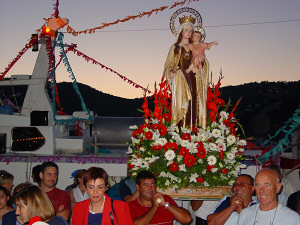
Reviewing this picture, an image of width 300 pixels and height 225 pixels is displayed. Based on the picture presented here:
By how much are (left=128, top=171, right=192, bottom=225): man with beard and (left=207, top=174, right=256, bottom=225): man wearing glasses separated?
319 mm

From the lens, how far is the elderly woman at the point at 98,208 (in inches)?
148

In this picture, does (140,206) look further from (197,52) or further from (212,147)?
(197,52)

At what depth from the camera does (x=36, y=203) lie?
3.41 metres

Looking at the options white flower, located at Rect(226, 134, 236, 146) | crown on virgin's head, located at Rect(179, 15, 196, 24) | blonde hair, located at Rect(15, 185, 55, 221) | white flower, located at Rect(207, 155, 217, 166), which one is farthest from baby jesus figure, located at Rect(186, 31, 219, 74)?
blonde hair, located at Rect(15, 185, 55, 221)

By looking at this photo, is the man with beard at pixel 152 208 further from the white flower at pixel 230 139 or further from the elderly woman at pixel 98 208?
the white flower at pixel 230 139

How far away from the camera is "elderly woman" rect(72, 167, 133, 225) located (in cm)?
376

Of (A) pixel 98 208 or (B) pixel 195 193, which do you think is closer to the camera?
(A) pixel 98 208

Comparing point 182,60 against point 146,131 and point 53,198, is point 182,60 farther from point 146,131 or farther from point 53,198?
point 53,198

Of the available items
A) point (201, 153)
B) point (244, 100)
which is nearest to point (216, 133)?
point (201, 153)

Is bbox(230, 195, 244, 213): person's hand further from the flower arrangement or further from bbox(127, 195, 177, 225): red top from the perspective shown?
the flower arrangement

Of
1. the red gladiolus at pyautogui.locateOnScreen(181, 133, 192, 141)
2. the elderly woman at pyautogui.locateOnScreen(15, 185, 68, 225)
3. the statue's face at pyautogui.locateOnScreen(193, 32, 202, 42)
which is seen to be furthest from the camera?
the statue's face at pyautogui.locateOnScreen(193, 32, 202, 42)

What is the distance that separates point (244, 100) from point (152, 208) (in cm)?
4150

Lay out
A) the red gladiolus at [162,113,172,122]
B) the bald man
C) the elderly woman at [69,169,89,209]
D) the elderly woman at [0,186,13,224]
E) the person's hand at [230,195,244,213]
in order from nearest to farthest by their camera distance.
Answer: the bald man → the person's hand at [230,195,244,213] → the elderly woman at [0,186,13,224] → the red gladiolus at [162,113,172,122] → the elderly woman at [69,169,89,209]

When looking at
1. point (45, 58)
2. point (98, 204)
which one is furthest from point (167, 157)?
point (45, 58)
